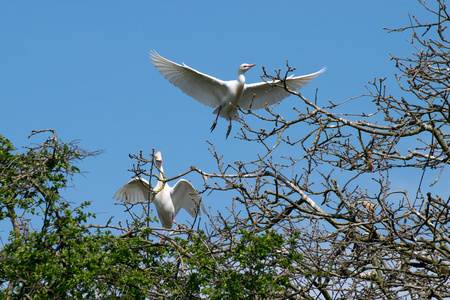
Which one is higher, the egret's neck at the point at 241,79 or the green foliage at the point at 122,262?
the egret's neck at the point at 241,79

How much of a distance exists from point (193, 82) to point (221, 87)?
545 mm

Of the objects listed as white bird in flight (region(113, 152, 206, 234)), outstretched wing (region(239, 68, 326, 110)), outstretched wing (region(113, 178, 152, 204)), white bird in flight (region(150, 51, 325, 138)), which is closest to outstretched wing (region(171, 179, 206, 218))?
white bird in flight (region(113, 152, 206, 234))

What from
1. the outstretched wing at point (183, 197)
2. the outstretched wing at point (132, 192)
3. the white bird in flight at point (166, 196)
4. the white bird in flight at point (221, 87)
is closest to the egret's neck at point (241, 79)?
the white bird in flight at point (221, 87)

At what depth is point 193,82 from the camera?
10.1 meters

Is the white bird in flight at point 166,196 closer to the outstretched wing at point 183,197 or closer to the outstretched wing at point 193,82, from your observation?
the outstretched wing at point 183,197

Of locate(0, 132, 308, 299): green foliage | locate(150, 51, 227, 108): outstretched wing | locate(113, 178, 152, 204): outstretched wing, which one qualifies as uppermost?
locate(150, 51, 227, 108): outstretched wing

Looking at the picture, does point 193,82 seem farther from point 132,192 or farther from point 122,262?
point 122,262

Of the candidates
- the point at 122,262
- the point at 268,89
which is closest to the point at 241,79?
the point at 268,89

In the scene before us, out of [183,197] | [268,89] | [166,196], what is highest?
[268,89]

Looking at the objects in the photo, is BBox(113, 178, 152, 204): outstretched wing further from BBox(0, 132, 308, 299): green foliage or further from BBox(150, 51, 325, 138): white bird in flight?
→ BBox(0, 132, 308, 299): green foliage

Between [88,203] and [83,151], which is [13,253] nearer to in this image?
[88,203]

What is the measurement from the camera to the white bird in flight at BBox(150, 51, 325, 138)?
967 centimetres

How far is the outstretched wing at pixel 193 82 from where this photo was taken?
964 centimetres

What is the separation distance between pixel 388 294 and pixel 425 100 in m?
1.85
